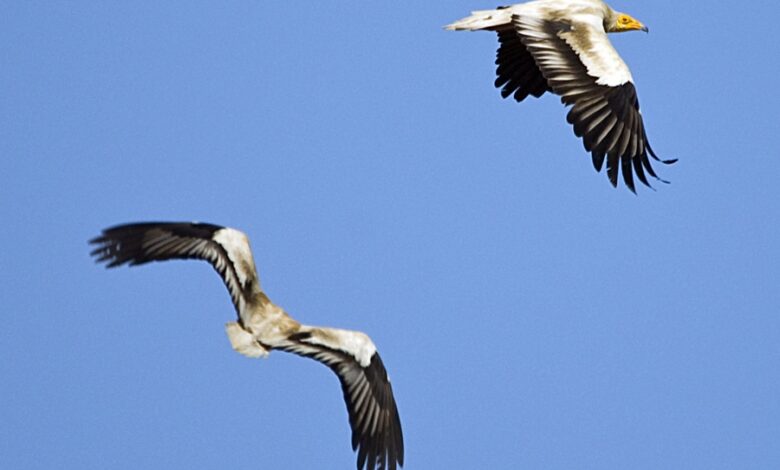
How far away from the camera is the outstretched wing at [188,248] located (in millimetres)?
14742

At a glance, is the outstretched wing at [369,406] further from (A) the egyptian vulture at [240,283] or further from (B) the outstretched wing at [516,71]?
(B) the outstretched wing at [516,71]

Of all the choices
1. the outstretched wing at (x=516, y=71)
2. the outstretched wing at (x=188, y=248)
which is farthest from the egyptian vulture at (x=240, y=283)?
the outstretched wing at (x=516, y=71)

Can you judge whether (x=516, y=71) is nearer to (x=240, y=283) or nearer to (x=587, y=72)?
Result: (x=587, y=72)

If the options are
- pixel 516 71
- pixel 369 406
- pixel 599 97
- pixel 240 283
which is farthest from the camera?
pixel 516 71

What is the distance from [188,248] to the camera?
15.0 meters

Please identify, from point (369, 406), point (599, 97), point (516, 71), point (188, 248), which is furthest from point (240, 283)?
point (516, 71)

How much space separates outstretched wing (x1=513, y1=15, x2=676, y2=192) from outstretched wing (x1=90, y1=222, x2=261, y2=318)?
421 centimetres

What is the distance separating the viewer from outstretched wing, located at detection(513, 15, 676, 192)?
17.5 metres

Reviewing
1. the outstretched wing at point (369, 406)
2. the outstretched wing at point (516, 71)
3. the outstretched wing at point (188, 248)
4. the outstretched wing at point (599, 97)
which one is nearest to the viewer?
the outstretched wing at point (188, 248)

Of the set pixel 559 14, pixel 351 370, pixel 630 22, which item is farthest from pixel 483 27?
pixel 351 370

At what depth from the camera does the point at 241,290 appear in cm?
1492

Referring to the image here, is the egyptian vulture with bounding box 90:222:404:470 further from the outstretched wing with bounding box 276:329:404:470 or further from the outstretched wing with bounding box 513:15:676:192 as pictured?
the outstretched wing with bounding box 513:15:676:192

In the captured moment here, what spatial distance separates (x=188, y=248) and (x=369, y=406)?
2318 millimetres

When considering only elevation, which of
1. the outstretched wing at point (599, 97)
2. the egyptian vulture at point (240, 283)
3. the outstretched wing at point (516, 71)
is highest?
the outstretched wing at point (516, 71)
